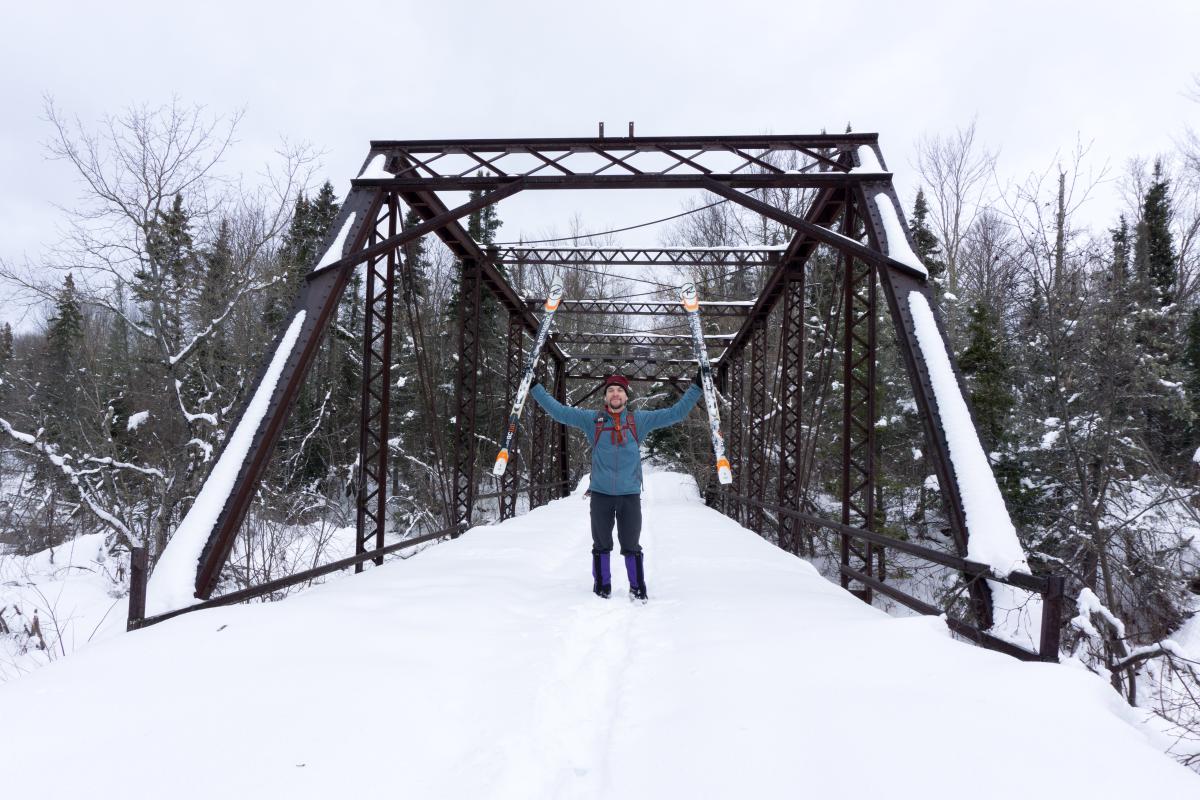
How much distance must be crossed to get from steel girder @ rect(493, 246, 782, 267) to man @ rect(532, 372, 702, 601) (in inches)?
251

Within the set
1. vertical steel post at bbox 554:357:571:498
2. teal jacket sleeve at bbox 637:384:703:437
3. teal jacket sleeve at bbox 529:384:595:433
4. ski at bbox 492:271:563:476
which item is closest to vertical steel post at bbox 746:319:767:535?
vertical steel post at bbox 554:357:571:498

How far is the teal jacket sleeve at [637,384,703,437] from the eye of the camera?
5.20 m

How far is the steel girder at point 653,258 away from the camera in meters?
11.2

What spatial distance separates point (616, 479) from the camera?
5.11 meters

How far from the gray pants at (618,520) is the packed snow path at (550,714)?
3.82ft

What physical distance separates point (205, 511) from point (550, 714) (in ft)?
10.3

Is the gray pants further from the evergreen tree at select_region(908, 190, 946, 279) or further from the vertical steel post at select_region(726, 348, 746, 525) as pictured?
the evergreen tree at select_region(908, 190, 946, 279)

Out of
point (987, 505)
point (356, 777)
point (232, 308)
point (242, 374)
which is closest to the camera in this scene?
point (356, 777)

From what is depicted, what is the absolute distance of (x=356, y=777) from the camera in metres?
2.10

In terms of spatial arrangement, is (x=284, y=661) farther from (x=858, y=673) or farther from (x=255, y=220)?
(x=255, y=220)

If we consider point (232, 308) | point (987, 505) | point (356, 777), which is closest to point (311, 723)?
point (356, 777)

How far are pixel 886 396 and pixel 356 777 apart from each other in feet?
69.7

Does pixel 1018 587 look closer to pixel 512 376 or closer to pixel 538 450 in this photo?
pixel 512 376

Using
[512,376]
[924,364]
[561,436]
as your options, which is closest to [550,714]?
[924,364]
